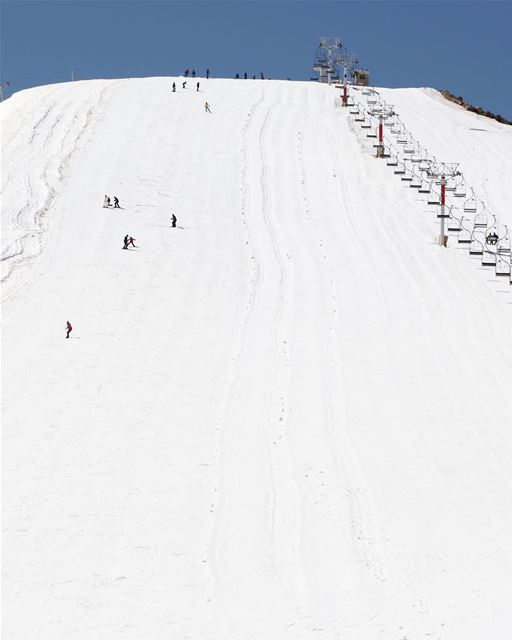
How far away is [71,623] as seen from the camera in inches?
665

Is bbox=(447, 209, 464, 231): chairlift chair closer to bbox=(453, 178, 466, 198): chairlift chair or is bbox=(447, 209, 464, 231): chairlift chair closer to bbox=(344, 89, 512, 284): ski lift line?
bbox=(344, 89, 512, 284): ski lift line

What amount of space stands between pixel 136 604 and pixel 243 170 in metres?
35.3

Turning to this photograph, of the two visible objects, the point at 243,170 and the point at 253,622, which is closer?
the point at 253,622

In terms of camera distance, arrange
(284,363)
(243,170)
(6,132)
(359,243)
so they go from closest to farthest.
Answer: (284,363)
(359,243)
(243,170)
(6,132)

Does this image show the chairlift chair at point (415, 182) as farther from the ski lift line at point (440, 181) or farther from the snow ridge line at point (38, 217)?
the snow ridge line at point (38, 217)

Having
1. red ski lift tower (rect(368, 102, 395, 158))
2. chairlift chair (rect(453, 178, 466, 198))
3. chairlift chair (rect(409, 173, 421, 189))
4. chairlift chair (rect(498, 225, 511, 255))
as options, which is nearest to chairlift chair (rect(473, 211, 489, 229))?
chairlift chair (rect(498, 225, 511, 255))

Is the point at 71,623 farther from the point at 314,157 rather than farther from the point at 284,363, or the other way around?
the point at 314,157

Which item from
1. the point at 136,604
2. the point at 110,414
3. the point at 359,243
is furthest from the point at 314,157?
the point at 136,604

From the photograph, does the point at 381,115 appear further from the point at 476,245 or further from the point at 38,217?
the point at 38,217

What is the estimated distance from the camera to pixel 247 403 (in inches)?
1025

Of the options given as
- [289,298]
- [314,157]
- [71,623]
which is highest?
[314,157]

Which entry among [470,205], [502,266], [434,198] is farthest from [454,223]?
[502,266]

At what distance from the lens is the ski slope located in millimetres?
17688

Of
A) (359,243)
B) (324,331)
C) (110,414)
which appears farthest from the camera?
(359,243)
